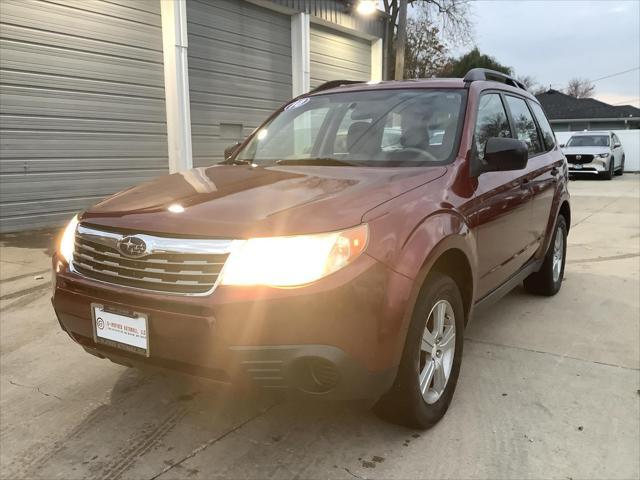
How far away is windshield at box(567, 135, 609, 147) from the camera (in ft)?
66.5

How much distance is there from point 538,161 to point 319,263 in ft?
9.27

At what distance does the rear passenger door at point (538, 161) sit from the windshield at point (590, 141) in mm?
17372

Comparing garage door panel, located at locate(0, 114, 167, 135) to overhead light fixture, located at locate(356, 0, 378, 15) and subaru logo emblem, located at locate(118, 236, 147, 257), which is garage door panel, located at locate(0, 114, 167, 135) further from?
subaru logo emblem, located at locate(118, 236, 147, 257)

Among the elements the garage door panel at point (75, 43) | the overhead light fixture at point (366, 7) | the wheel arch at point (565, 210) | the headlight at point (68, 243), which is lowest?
the wheel arch at point (565, 210)

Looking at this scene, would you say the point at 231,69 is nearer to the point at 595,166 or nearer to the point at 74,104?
the point at 74,104

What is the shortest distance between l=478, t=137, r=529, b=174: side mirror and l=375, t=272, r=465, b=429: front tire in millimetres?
798

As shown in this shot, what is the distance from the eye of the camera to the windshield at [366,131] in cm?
321

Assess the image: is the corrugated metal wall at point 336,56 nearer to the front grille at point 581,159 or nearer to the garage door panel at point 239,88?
the garage door panel at point 239,88

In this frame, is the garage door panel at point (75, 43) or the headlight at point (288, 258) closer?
the headlight at point (288, 258)

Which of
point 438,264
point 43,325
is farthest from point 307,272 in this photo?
point 43,325

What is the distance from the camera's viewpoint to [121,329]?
7.85ft

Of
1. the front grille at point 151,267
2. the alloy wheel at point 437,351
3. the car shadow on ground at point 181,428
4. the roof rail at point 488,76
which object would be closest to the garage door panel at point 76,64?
the car shadow on ground at point 181,428

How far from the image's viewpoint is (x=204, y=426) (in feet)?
9.10

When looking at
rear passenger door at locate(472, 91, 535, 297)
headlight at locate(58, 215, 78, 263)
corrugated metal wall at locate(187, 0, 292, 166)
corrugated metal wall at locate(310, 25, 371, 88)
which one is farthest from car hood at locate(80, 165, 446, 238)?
corrugated metal wall at locate(310, 25, 371, 88)
